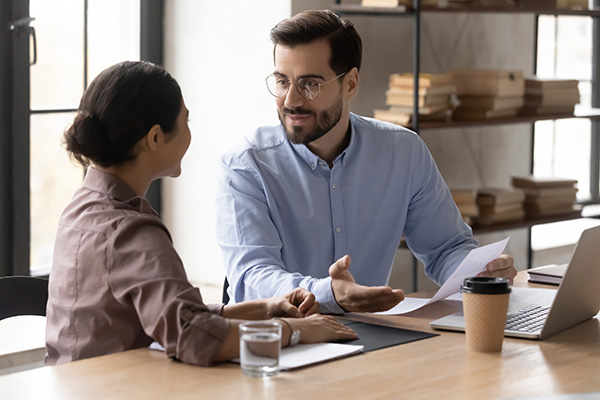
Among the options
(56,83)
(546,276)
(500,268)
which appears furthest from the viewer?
(56,83)

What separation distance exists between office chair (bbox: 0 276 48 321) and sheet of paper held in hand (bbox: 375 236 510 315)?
74 cm

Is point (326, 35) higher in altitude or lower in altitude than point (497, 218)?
higher

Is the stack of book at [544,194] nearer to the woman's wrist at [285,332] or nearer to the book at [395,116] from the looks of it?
the book at [395,116]

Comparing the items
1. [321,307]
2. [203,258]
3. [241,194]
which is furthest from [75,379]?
[203,258]

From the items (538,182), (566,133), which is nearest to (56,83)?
(538,182)

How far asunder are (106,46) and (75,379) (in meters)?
2.16

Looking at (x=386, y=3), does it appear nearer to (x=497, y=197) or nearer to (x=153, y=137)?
(x=497, y=197)

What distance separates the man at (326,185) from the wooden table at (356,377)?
25.1 inches

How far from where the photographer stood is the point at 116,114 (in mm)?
1655

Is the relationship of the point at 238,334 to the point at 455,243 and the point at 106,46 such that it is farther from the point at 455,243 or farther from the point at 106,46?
the point at 106,46

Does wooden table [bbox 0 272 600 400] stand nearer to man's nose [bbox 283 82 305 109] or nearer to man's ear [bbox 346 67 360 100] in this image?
man's nose [bbox 283 82 305 109]

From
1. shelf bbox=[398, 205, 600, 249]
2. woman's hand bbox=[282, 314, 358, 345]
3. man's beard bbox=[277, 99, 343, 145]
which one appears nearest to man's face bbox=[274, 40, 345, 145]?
man's beard bbox=[277, 99, 343, 145]

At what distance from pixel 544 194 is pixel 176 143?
2538 mm

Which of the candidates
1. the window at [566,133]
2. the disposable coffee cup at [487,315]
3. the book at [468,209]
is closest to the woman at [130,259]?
the disposable coffee cup at [487,315]
